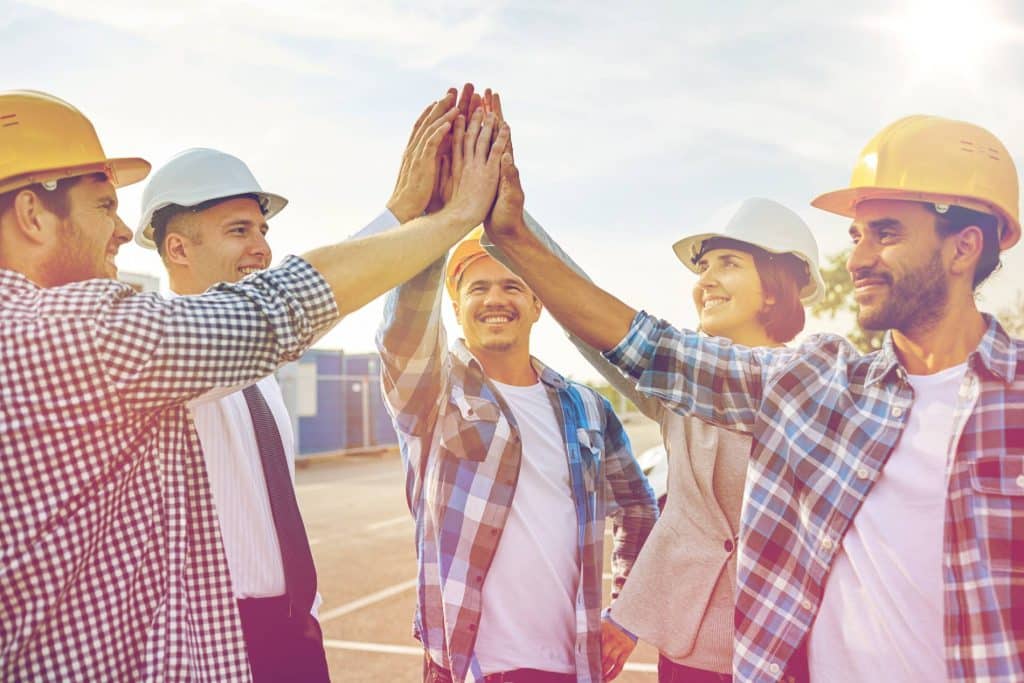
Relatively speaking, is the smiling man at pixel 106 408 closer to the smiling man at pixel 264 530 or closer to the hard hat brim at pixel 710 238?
the smiling man at pixel 264 530

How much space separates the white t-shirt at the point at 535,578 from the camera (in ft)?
8.96

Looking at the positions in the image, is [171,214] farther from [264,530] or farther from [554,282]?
[554,282]

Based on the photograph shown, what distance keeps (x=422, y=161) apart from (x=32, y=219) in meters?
0.97

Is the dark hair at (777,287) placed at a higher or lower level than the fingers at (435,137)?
lower

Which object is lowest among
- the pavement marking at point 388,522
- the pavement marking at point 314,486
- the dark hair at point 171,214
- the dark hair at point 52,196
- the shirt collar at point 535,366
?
the pavement marking at point 314,486

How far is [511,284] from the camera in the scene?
3258mm

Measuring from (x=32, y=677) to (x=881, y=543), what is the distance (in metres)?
1.86

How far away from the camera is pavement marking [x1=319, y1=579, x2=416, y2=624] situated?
7129mm

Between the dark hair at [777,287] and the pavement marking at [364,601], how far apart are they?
466 cm

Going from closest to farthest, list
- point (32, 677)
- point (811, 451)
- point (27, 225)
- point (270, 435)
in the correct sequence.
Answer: point (32, 677) < point (27, 225) < point (811, 451) < point (270, 435)

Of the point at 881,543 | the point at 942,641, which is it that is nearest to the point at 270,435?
the point at 881,543

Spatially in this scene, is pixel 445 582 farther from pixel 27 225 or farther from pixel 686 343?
pixel 27 225

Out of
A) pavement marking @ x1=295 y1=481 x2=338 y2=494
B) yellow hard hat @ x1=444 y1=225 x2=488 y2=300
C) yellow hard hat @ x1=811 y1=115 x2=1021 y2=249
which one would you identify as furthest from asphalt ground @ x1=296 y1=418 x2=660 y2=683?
yellow hard hat @ x1=811 y1=115 x2=1021 y2=249

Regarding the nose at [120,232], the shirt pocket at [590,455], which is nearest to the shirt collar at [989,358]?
the shirt pocket at [590,455]
